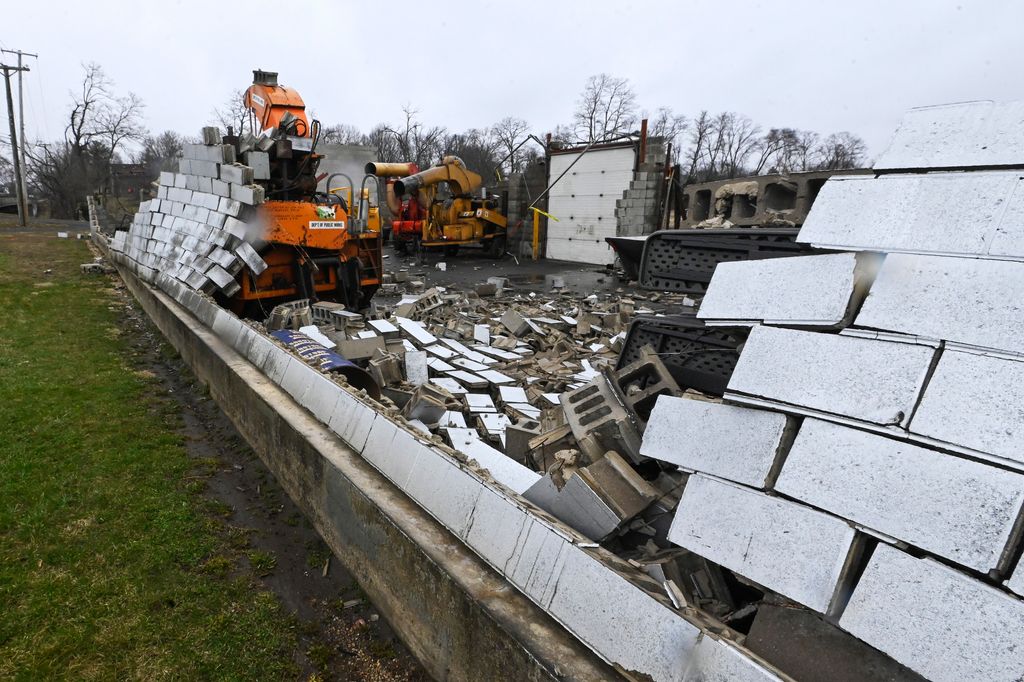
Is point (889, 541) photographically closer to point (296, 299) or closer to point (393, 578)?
point (393, 578)

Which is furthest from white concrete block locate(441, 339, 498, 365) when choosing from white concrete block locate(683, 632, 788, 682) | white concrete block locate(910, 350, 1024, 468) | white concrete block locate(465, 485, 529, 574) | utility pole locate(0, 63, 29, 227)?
utility pole locate(0, 63, 29, 227)

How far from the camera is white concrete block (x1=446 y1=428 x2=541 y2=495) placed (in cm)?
322

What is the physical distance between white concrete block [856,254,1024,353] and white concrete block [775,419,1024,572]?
0.38 meters

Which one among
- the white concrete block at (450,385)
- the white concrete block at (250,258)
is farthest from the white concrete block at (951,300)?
the white concrete block at (250,258)

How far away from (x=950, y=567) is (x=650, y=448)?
1.06 meters

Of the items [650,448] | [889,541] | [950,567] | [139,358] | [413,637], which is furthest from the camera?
[139,358]

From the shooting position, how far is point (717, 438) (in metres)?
2.12

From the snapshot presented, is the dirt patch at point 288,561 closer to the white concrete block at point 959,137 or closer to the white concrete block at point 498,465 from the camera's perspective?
the white concrete block at point 498,465

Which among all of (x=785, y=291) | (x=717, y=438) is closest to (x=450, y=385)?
(x=717, y=438)

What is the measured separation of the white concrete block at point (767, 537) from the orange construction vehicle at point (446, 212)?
15894 mm

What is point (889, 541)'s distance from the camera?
1630mm

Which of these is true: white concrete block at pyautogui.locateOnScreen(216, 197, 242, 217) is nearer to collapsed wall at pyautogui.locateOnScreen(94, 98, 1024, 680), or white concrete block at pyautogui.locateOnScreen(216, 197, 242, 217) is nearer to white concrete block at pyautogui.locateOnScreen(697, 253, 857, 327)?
collapsed wall at pyautogui.locateOnScreen(94, 98, 1024, 680)

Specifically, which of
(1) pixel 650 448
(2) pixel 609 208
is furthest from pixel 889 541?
(2) pixel 609 208

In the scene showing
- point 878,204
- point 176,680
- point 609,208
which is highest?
point 609,208
